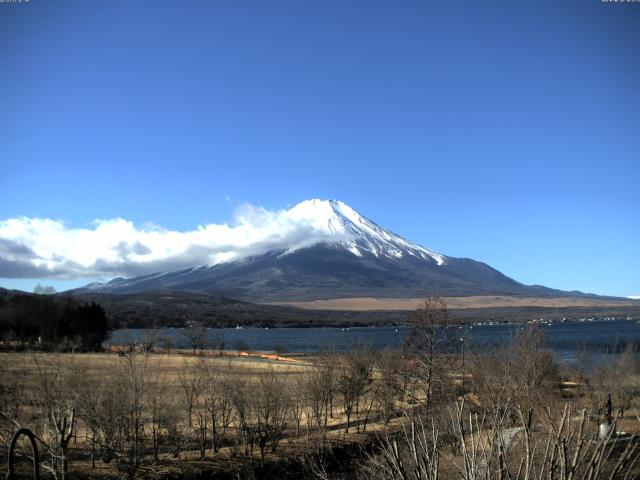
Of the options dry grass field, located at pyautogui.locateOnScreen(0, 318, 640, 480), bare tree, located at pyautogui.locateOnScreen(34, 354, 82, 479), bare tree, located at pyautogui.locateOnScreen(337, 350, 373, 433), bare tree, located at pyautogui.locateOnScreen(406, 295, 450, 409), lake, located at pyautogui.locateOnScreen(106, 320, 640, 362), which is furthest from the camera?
lake, located at pyautogui.locateOnScreen(106, 320, 640, 362)

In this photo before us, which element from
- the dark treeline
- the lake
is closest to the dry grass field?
the lake

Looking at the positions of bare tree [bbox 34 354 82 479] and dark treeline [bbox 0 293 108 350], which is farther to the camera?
dark treeline [bbox 0 293 108 350]

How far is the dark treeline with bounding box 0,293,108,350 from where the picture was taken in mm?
89750

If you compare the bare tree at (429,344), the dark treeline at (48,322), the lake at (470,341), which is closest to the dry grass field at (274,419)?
the bare tree at (429,344)

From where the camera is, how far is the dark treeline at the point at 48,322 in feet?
294

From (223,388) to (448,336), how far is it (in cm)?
1153

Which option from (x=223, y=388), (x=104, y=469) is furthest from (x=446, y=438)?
(x=104, y=469)

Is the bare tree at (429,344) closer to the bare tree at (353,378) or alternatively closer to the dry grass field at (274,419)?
the dry grass field at (274,419)

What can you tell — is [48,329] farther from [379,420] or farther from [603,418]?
[603,418]

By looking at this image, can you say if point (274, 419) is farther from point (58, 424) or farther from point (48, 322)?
point (48, 322)

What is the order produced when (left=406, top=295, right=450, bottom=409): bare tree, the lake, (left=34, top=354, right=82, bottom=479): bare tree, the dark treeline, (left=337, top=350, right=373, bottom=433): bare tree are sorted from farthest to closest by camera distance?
1. the dark treeline
2. the lake
3. (left=337, top=350, right=373, bottom=433): bare tree
4. (left=406, top=295, right=450, bottom=409): bare tree
5. (left=34, top=354, right=82, bottom=479): bare tree

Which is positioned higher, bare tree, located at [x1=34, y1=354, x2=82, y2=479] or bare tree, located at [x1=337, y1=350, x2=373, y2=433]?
bare tree, located at [x1=34, y1=354, x2=82, y2=479]

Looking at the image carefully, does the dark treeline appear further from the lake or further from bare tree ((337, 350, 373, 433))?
bare tree ((337, 350, 373, 433))

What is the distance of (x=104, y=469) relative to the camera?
887 inches
